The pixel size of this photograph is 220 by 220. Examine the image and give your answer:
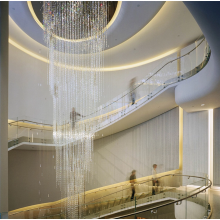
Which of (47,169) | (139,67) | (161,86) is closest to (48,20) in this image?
(161,86)

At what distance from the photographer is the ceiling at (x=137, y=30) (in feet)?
18.9

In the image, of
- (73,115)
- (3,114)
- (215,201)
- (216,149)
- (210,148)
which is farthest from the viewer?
(73,115)

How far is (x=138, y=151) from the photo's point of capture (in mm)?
9547

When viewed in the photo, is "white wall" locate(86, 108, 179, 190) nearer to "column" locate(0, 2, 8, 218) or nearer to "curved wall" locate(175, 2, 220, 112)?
"curved wall" locate(175, 2, 220, 112)

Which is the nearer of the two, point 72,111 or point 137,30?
point 137,30

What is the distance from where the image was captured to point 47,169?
8.48 metres

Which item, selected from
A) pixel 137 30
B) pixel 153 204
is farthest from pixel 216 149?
pixel 137 30

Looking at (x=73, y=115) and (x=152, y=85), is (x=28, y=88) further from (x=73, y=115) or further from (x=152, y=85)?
(x=152, y=85)

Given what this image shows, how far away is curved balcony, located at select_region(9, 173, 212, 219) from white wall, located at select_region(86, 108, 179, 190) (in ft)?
2.48

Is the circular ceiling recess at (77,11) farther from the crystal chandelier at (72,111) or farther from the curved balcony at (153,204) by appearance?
the curved balcony at (153,204)

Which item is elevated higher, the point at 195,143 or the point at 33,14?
the point at 33,14

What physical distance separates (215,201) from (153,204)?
186 cm

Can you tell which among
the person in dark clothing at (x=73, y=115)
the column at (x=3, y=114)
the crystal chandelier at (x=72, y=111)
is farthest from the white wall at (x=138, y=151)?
the column at (x=3, y=114)

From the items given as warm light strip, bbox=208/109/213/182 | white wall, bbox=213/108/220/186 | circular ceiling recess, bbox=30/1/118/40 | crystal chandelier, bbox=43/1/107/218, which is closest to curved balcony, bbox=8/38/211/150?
crystal chandelier, bbox=43/1/107/218
